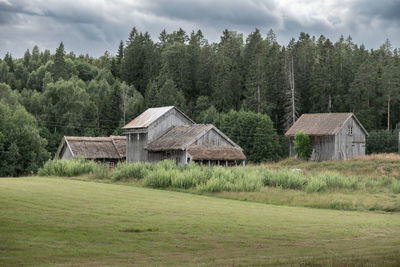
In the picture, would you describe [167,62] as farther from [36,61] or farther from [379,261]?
[379,261]

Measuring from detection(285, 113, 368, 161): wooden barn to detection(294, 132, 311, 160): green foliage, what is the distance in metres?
0.70

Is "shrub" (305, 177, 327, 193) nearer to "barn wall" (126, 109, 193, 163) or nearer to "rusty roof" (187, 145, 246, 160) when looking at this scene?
"rusty roof" (187, 145, 246, 160)

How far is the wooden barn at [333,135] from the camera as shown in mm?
69250

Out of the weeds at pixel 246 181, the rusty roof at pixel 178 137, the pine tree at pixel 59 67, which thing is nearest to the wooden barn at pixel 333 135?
the rusty roof at pixel 178 137

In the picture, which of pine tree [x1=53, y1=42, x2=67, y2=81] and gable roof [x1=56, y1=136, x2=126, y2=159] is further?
pine tree [x1=53, y1=42, x2=67, y2=81]

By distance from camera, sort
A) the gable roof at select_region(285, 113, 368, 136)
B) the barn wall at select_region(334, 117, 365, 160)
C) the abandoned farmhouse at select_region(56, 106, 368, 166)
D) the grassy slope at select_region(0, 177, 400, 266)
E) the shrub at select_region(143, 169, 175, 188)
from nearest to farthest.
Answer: the grassy slope at select_region(0, 177, 400, 266), the shrub at select_region(143, 169, 175, 188), the abandoned farmhouse at select_region(56, 106, 368, 166), the gable roof at select_region(285, 113, 368, 136), the barn wall at select_region(334, 117, 365, 160)

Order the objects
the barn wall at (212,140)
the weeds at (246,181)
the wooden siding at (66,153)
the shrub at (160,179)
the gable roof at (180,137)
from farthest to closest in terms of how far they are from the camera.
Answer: the wooden siding at (66,153) → the barn wall at (212,140) → the gable roof at (180,137) → the shrub at (160,179) → the weeds at (246,181)

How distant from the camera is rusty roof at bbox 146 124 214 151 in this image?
52.8 metres

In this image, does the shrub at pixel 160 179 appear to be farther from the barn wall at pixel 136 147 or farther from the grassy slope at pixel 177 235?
the barn wall at pixel 136 147

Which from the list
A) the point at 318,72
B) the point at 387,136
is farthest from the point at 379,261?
the point at 318,72

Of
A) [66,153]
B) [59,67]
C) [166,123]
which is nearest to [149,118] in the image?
[166,123]

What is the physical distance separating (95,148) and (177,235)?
5120cm

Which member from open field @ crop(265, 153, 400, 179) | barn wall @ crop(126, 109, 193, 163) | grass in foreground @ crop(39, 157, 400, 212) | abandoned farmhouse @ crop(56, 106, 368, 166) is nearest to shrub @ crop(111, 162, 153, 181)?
grass in foreground @ crop(39, 157, 400, 212)

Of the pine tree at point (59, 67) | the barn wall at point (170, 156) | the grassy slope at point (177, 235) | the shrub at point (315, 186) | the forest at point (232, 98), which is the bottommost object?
the grassy slope at point (177, 235)
